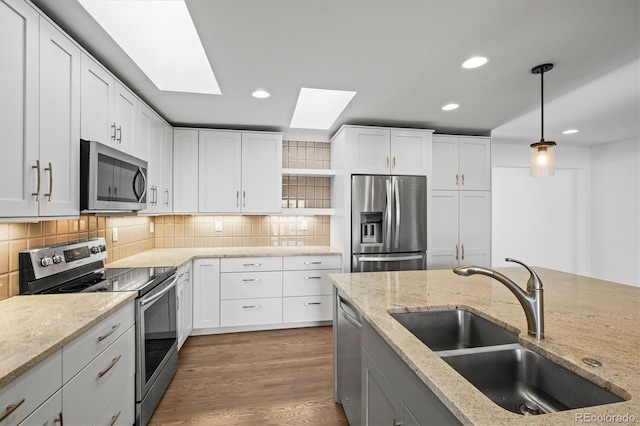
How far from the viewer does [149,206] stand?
2.73 meters

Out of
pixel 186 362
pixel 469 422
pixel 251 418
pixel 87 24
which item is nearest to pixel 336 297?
pixel 251 418

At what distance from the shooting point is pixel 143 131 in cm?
261

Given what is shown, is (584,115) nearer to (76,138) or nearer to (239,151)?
(239,151)

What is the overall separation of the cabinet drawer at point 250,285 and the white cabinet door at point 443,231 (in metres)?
1.82

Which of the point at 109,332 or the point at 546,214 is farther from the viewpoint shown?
the point at 546,214

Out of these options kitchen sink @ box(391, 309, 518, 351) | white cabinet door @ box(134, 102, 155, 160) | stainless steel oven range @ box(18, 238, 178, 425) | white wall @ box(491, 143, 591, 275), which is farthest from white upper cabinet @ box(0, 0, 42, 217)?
white wall @ box(491, 143, 591, 275)

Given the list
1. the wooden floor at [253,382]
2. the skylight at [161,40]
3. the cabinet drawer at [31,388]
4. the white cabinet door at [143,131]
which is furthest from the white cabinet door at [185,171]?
the cabinet drawer at [31,388]

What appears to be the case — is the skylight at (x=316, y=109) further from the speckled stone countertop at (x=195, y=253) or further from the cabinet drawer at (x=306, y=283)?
the cabinet drawer at (x=306, y=283)

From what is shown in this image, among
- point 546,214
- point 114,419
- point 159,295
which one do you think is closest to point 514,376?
point 114,419

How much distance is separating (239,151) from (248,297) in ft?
5.44

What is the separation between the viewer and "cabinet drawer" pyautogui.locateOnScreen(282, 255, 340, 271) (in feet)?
11.1

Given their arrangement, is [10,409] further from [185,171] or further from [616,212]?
[616,212]

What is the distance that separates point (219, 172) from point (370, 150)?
1.74 meters

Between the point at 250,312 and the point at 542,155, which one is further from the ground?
the point at 542,155
